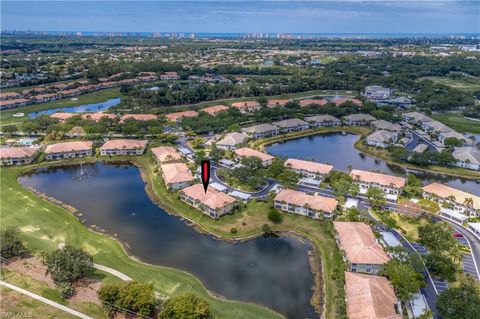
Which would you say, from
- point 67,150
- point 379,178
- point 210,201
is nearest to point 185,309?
point 210,201

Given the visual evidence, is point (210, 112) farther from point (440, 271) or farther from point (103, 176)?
point (440, 271)

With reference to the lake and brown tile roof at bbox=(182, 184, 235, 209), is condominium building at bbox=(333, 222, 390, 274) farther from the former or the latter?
the lake

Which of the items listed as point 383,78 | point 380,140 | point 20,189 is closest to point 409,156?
point 380,140

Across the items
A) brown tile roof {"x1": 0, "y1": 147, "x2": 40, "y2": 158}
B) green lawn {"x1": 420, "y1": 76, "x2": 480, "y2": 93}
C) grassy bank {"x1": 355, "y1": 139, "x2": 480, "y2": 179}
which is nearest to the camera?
grassy bank {"x1": 355, "y1": 139, "x2": 480, "y2": 179}

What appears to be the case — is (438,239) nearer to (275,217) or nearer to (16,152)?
(275,217)

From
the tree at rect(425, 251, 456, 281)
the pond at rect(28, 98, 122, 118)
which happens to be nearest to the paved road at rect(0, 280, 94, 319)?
the tree at rect(425, 251, 456, 281)

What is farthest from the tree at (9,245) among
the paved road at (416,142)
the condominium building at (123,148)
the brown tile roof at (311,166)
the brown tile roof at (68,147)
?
the paved road at (416,142)
